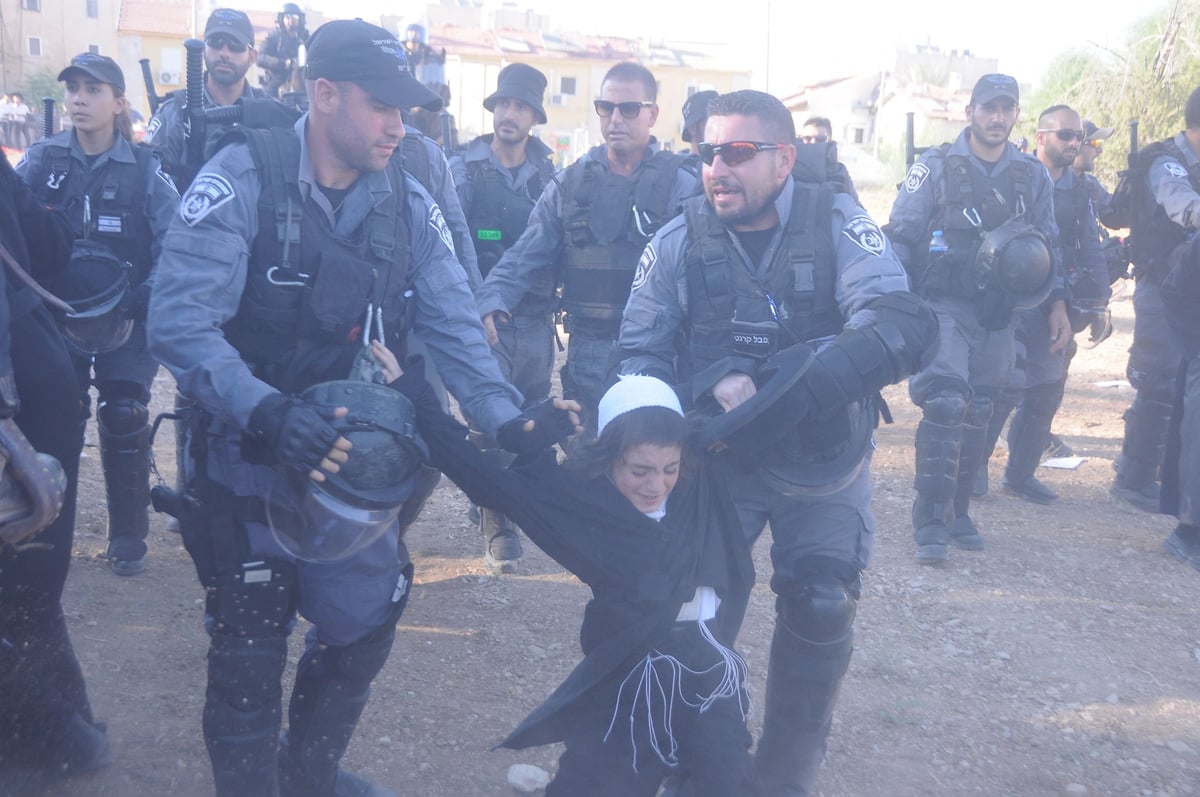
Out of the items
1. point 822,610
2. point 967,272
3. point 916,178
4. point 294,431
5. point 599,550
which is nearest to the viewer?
point 294,431

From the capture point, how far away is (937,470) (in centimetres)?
594

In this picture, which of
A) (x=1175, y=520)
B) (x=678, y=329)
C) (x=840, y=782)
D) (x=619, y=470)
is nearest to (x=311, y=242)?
(x=619, y=470)

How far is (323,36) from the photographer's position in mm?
3115

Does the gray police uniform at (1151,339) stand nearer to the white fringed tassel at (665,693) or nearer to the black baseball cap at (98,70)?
the white fringed tassel at (665,693)

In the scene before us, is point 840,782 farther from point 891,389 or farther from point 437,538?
point 891,389

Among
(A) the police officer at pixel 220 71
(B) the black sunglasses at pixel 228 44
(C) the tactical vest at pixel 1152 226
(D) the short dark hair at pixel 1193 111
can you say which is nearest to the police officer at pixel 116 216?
(A) the police officer at pixel 220 71

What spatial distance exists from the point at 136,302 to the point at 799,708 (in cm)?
307

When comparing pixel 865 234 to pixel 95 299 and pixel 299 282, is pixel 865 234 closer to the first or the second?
pixel 299 282

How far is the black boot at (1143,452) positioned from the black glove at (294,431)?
6131 millimetres

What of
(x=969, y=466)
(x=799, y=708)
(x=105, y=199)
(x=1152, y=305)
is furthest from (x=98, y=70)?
(x=1152, y=305)

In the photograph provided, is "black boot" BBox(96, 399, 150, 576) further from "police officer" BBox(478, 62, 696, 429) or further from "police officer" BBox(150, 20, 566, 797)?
"police officer" BBox(150, 20, 566, 797)

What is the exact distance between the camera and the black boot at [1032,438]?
7.23 metres

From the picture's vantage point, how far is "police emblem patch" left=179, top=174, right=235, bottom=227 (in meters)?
2.89

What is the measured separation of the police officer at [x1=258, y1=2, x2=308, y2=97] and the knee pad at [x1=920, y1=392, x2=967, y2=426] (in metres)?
4.37
